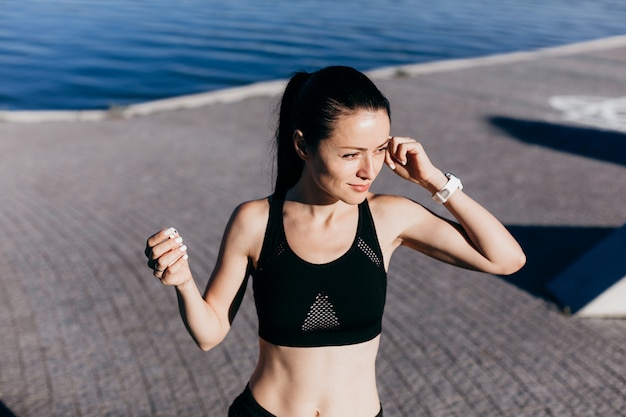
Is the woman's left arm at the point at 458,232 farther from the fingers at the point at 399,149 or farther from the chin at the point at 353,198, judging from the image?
the chin at the point at 353,198

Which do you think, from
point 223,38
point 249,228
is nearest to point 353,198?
point 249,228

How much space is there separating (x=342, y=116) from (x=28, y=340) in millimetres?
4012

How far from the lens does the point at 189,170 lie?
9734 millimetres

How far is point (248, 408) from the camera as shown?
8.30ft

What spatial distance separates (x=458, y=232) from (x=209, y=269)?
14.1 feet

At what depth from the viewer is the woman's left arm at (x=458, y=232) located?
8.27ft

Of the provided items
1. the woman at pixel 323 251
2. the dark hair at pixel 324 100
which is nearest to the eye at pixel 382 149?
the woman at pixel 323 251

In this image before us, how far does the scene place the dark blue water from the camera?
17.3m

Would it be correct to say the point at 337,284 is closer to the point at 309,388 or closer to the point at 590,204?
the point at 309,388

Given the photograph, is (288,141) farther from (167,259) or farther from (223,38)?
(223,38)

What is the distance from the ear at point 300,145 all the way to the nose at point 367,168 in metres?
0.21

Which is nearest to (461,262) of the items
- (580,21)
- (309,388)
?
(309,388)

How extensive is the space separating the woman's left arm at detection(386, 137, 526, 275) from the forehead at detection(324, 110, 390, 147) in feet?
0.82

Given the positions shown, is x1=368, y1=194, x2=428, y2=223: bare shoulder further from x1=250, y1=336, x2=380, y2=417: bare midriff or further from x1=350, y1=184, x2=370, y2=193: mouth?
x1=250, y1=336, x2=380, y2=417: bare midriff
